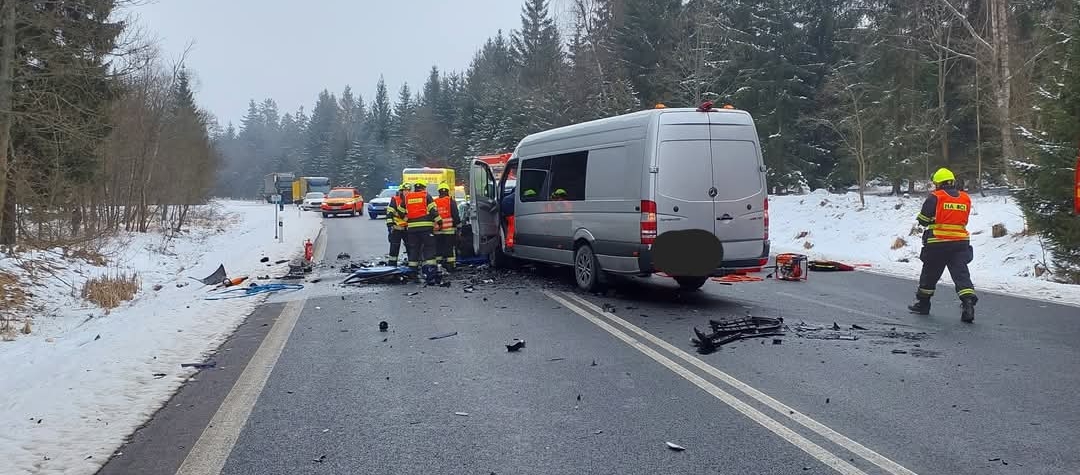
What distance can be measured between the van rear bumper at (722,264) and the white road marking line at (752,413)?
1.73 m

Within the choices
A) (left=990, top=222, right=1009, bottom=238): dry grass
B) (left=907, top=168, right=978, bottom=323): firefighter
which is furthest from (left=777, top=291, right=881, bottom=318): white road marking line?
(left=990, top=222, right=1009, bottom=238): dry grass

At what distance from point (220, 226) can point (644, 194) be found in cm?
3106

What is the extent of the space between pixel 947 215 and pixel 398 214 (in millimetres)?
8322

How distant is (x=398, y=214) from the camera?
13.5 metres

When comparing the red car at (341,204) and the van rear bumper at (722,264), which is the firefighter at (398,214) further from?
the red car at (341,204)

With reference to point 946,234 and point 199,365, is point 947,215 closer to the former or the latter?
point 946,234

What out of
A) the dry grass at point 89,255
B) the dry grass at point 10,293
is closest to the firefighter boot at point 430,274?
the dry grass at point 10,293

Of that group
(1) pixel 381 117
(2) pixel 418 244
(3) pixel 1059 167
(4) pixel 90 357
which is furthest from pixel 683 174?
(1) pixel 381 117

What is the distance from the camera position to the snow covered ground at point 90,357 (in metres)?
4.72

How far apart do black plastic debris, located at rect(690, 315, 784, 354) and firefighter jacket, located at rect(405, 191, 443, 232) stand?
6156mm

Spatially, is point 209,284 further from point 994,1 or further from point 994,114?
point 994,114

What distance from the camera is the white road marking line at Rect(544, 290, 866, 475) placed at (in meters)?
4.18

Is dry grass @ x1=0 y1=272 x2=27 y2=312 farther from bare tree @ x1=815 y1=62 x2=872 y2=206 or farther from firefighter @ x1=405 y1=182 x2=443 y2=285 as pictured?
bare tree @ x1=815 y1=62 x2=872 y2=206

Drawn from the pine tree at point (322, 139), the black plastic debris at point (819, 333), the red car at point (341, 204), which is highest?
the pine tree at point (322, 139)
